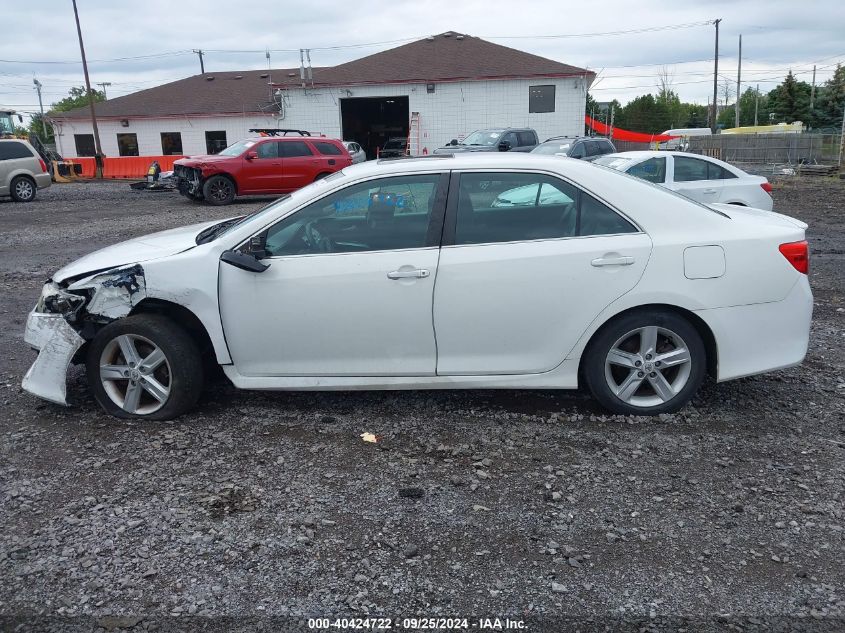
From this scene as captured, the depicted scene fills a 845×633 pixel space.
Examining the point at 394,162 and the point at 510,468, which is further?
the point at 394,162

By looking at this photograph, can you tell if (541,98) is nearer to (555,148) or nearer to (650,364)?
(555,148)

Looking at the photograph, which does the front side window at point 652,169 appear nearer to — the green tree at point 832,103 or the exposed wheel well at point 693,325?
the exposed wheel well at point 693,325

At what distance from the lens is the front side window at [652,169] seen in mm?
11016

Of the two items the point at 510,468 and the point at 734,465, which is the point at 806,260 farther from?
the point at 510,468

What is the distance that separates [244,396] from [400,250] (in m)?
1.59

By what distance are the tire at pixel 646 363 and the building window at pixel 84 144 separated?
131 ft

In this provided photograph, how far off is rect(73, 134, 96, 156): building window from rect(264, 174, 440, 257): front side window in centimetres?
3895

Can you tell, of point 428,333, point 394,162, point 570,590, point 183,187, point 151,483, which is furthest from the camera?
point 183,187

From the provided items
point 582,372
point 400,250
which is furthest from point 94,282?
point 582,372

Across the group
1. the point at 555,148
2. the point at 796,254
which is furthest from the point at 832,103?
the point at 796,254

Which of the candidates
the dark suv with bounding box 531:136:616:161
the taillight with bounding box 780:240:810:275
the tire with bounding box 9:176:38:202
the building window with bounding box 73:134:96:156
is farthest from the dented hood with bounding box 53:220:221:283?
the building window with bounding box 73:134:96:156

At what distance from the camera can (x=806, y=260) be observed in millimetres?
4234

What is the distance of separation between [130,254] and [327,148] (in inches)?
627

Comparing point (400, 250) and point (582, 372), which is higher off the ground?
point (400, 250)
